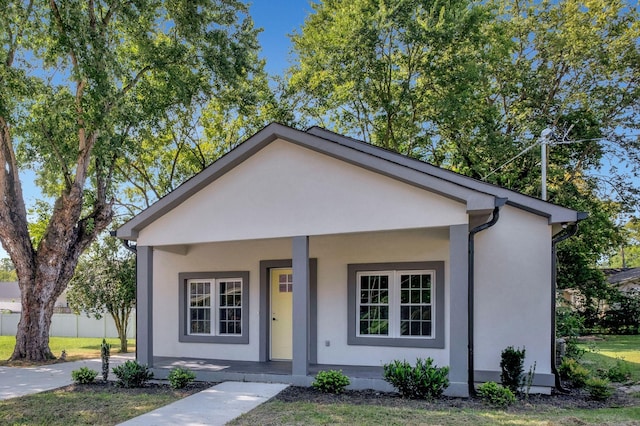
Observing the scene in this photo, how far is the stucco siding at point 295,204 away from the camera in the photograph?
7930 millimetres

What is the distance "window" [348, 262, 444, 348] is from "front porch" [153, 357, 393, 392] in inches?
30.0

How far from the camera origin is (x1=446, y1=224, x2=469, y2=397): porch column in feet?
23.9

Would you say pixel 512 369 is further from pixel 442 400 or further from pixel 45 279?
pixel 45 279

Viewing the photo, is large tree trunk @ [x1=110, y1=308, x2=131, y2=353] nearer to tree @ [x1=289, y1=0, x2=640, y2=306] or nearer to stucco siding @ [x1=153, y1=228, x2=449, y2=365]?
stucco siding @ [x1=153, y1=228, x2=449, y2=365]

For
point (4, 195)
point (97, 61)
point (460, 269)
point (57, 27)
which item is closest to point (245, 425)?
point (460, 269)

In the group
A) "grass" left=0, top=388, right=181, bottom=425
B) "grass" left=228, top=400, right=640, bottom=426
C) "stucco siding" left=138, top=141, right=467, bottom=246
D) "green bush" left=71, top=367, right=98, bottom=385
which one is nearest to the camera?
"grass" left=228, top=400, right=640, bottom=426

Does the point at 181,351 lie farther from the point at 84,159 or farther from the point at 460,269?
the point at 460,269

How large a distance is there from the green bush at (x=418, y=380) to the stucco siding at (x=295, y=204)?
2276mm

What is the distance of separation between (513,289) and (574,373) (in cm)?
197

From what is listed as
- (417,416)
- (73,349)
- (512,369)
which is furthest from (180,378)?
(73,349)

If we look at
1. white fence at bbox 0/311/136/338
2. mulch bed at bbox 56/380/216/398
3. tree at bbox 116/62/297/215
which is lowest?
white fence at bbox 0/311/136/338

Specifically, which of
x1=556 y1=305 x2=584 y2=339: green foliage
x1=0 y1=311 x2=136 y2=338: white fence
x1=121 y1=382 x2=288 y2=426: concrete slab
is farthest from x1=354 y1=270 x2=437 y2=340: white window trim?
x1=0 y1=311 x2=136 y2=338: white fence

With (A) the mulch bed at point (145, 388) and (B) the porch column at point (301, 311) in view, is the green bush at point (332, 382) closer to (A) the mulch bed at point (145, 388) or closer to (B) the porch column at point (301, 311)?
(B) the porch column at point (301, 311)

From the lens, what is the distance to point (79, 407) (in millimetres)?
7195
